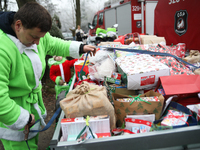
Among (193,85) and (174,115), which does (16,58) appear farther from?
(193,85)

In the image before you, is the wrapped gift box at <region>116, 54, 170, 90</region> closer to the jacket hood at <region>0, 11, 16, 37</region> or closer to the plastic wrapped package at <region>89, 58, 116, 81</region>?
the plastic wrapped package at <region>89, 58, 116, 81</region>

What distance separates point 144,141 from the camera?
3.47ft

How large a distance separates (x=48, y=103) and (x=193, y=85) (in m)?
4.04

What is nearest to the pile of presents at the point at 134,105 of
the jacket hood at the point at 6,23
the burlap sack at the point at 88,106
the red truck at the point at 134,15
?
the burlap sack at the point at 88,106

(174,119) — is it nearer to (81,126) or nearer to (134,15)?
(81,126)

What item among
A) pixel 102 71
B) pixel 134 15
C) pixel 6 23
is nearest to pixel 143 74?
pixel 102 71

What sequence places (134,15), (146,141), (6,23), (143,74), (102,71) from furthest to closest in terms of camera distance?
(134,15) < (102,71) < (143,74) < (6,23) < (146,141)

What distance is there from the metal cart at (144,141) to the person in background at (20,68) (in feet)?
1.19

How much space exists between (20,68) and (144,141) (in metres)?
1.08

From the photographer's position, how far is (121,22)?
8.63 m

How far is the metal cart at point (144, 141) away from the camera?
103 centimetres

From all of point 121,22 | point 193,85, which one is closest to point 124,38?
point 193,85

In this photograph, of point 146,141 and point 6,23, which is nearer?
point 146,141

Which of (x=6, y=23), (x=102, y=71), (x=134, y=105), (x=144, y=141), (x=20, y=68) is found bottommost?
(x=144, y=141)
